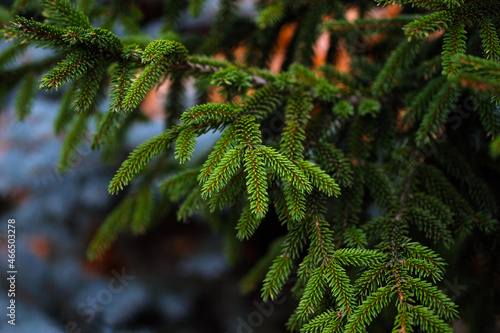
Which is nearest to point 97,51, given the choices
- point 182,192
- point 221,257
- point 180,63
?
point 180,63

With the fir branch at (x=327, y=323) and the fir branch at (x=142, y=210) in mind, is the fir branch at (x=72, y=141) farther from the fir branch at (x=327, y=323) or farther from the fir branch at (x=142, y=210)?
the fir branch at (x=327, y=323)

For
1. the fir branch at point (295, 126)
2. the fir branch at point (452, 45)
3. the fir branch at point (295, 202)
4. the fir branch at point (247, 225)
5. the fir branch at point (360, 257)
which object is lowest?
the fir branch at point (247, 225)

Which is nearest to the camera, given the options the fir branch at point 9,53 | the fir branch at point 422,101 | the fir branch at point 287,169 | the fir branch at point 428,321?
the fir branch at point 428,321

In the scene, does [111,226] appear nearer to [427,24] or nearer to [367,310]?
[367,310]

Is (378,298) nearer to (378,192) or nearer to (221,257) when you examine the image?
(378,192)

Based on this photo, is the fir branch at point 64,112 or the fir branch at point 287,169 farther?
the fir branch at point 64,112

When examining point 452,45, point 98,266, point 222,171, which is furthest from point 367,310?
point 98,266

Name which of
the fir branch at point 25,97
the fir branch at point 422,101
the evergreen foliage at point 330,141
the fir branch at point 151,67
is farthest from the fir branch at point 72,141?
the fir branch at point 422,101
